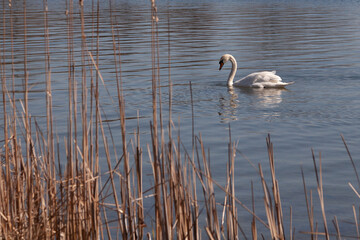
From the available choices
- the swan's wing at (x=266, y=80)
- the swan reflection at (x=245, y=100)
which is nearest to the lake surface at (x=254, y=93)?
the swan reflection at (x=245, y=100)

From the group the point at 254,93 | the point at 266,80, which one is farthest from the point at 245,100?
the point at 266,80

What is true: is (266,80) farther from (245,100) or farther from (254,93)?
(245,100)

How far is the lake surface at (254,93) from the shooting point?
6672mm

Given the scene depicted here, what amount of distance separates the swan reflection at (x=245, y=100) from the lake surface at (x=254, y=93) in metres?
0.02

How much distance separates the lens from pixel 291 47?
1831 cm

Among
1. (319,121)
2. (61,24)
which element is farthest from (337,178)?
(61,24)

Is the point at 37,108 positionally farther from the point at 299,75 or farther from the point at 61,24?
the point at 61,24

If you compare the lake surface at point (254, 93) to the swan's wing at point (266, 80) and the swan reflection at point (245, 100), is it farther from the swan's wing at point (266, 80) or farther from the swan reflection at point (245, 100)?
the swan's wing at point (266, 80)

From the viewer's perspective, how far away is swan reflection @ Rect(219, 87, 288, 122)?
992 cm

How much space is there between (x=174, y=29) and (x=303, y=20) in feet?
20.5

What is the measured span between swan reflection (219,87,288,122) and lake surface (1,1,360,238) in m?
0.02

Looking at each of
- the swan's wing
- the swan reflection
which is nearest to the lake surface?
the swan reflection

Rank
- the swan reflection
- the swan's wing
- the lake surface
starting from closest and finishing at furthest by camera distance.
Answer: the lake surface
the swan reflection
the swan's wing

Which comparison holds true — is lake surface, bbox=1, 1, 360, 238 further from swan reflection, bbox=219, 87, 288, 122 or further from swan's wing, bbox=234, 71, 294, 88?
swan's wing, bbox=234, 71, 294, 88
